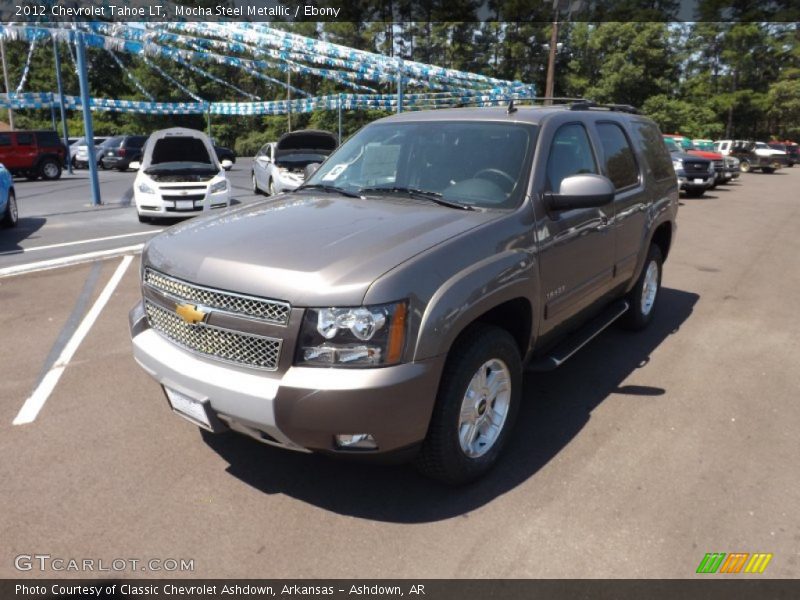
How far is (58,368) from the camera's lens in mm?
4699

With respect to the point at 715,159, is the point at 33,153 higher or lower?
lower

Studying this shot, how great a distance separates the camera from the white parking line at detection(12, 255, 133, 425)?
13.1ft

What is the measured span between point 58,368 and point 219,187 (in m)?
7.40

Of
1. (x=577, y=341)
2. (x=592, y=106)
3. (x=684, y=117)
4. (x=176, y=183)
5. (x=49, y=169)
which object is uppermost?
(x=684, y=117)

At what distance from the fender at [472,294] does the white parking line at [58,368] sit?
9.28 ft

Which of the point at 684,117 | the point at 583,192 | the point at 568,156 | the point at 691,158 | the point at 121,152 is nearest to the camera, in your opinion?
the point at 583,192

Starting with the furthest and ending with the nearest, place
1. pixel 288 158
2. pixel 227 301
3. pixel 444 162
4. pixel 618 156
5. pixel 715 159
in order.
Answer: pixel 715 159
pixel 288 158
pixel 618 156
pixel 444 162
pixel 227 301

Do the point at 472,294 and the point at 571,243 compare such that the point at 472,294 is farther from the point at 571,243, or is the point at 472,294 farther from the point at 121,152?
the point at 121,152

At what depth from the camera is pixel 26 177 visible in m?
A: 22.8

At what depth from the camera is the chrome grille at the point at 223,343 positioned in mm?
2670

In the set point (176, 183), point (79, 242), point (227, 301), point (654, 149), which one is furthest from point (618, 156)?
point (176, 183)

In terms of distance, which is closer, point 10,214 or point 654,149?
point 654,149

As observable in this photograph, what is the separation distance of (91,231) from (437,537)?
9.93 meters

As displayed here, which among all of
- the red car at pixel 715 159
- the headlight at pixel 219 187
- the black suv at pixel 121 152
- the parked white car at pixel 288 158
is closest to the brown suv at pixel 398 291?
the headlight at pixel 219 187
